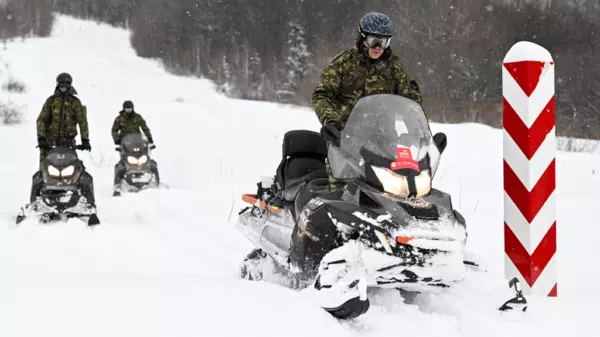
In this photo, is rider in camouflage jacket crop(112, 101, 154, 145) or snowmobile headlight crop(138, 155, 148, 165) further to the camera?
rider in camouflage jacket crop(112, 101, 154, 145)

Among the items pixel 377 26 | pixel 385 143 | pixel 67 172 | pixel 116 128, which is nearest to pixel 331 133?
pixel 385 143

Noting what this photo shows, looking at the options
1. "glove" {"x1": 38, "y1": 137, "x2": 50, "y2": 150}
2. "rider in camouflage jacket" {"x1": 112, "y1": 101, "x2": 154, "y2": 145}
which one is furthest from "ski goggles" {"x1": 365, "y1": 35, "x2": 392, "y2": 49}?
"rider in camouflage jacket" {"x1": 112, "y1": 101, "x2": 154, "y2": 145}

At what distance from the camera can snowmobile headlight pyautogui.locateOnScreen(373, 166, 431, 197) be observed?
3430 mm

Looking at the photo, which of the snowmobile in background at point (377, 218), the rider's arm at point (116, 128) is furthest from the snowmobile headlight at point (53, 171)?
the snowmobile in background at point (377, 218)

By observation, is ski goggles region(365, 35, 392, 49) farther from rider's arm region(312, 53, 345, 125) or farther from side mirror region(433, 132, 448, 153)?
side mirror region(433, 132, 448, 153)

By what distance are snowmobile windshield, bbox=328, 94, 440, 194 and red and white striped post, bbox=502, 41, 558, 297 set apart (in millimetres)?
614

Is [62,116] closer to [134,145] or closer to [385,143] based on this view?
[134,145]

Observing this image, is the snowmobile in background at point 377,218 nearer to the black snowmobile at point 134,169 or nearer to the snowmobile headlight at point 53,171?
the snowmobile headlight at point 53,171

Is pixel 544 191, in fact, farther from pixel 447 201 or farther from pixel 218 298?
pixel 218 298

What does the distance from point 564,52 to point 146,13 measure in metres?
28.8

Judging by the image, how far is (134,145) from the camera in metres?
11.0

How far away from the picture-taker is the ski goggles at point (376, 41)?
13.9ft

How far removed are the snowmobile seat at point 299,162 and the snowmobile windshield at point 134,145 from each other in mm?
6797

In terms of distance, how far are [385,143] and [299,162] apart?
1.08 meters
